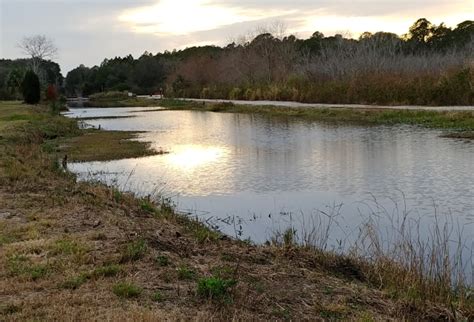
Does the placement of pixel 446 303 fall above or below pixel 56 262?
below

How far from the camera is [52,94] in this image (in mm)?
48750

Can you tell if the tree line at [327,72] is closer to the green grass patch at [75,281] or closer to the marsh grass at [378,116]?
the marsh grass at [378,116]

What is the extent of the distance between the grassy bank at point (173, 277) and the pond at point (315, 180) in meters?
1.48

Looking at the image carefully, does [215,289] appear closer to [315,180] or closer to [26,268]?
[26,268]

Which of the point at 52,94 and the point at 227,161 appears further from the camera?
the point at 52,94

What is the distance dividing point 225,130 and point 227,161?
11.9 m

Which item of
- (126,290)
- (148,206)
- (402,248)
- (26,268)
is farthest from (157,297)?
(148,206)

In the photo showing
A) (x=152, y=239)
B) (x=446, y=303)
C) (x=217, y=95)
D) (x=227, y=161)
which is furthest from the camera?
(x=217, y=95)

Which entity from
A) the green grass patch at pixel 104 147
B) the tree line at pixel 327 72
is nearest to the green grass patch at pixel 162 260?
the green grass patch at pixel 104 147

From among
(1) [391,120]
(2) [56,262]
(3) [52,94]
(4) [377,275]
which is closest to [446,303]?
(4) [377,275]

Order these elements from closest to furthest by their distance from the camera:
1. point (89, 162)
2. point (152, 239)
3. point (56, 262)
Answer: point (56, 262)
point (152, 239)
point (89, 162)

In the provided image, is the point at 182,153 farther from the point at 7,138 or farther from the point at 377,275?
the point at 377,275

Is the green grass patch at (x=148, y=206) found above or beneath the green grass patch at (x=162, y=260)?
beneath

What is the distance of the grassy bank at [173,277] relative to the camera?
17.2ft
